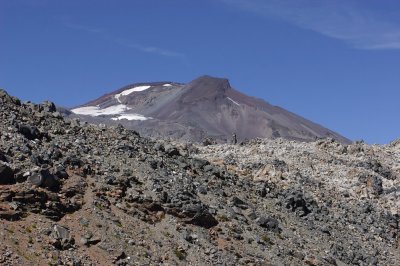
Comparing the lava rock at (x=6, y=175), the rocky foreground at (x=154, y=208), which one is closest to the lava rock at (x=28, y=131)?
the rocky foreground at (x=154, y=208)

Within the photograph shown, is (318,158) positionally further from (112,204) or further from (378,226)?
(112,204)

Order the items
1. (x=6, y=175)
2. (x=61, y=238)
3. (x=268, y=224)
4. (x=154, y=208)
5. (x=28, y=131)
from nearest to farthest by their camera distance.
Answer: (x=61, y=238)
(x=6, y=175)
(x=154, y=208)
(x=28, y=131)
(x=268, y=224)

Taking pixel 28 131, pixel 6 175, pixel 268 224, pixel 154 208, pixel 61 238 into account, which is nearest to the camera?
pixel 61 238

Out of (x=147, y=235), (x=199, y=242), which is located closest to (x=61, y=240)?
(x=147, y=235)

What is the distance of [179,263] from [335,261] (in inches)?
377

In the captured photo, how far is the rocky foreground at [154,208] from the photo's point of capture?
2125 centimetres

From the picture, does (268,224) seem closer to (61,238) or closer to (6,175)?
(61,238)

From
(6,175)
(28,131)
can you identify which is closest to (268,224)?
(28,131)

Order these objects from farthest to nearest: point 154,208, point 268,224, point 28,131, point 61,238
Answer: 1. point 268,224
2. point 28,131
3. point 154,208
4. point 61,238

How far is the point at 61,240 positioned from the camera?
808 inches

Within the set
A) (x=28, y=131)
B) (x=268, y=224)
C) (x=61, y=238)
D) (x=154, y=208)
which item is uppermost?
(x=28, y=131)

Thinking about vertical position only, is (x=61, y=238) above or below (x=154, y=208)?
below

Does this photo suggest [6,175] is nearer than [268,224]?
Yes

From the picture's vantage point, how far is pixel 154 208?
25.3m
